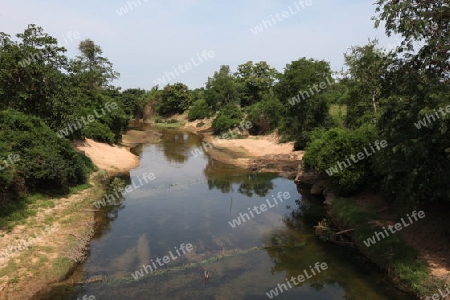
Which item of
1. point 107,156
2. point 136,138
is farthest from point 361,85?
point 136,138

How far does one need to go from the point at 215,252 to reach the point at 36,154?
13493mm

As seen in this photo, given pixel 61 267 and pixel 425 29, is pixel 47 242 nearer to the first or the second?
pixel 61 267

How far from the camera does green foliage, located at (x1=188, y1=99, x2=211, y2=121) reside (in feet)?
262

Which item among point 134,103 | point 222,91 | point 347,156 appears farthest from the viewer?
point 134,103

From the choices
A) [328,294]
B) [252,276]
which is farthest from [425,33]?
[252,276]

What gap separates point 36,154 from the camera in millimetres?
21422

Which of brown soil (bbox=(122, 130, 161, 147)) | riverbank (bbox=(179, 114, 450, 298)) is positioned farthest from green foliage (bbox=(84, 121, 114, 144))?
riverbank (bbox=(179, 114, 450, 298))

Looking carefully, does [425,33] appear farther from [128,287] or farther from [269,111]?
[269,111]

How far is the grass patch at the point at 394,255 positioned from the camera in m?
13.2

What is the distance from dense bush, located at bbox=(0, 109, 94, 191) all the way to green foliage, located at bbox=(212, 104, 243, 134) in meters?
39.5

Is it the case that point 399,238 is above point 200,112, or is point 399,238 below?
below

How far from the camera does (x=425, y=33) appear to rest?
1347cm

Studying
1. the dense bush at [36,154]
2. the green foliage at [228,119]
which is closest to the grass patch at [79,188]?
the dense bush at [36,154]

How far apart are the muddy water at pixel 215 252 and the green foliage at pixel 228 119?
3333cm
